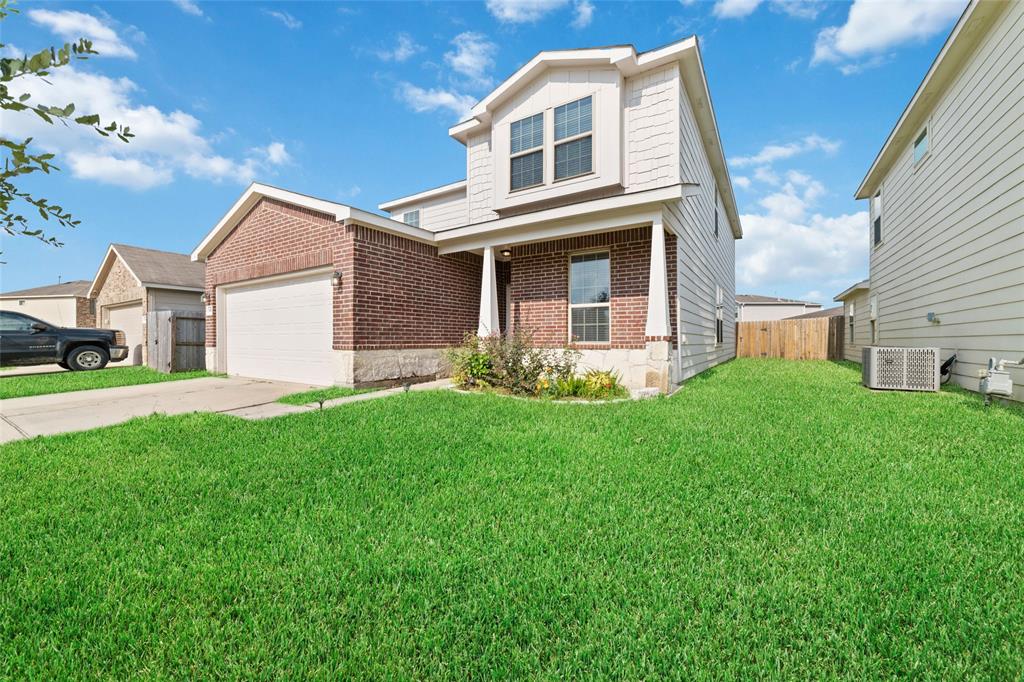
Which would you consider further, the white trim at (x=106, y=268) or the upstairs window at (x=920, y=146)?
the white trim at (x=106, y=268)

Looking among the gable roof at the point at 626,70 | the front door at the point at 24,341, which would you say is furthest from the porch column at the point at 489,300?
the front door at the point at 24,341

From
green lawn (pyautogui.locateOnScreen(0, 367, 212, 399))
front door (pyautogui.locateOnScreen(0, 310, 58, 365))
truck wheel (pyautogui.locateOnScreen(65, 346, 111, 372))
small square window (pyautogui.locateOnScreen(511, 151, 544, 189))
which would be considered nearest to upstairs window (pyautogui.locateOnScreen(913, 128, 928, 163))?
small square window (pyautogui.locateOnScreen(511, 151, 544, 189))

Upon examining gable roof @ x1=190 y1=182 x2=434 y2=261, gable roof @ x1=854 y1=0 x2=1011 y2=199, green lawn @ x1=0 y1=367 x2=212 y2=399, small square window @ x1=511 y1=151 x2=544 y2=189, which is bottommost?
green lawn @ x1=0 y1=367 x2=212 y2=399

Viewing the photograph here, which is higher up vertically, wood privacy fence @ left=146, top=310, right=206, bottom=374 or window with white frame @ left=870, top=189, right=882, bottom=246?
window with white frame @ left=870, top=189, right=882, bottom=246

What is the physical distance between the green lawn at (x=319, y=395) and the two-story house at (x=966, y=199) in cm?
962

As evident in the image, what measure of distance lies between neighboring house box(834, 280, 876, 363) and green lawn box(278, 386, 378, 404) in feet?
47.7

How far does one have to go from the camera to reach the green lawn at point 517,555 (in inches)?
64.2

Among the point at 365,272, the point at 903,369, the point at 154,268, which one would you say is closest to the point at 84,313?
the point at 154,268

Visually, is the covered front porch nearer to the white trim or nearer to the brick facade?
the brick facade

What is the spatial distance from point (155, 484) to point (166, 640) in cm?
203

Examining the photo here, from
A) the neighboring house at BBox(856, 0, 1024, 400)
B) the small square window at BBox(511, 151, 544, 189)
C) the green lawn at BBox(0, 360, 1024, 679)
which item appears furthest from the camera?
the small square window at BBox(511, 151, 544, 189)

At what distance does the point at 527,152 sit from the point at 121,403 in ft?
28.2

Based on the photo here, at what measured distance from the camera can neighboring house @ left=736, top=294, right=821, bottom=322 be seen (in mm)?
37406

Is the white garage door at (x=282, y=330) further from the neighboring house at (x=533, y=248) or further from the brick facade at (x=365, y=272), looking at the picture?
the brick facade at (x=365, y=272)
